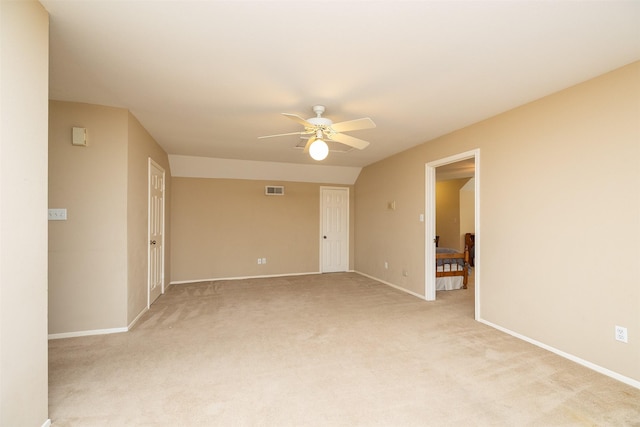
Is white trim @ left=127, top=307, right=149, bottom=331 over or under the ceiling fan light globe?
under

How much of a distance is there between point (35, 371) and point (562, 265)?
13.0 ft

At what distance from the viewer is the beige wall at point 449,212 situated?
8151 mm

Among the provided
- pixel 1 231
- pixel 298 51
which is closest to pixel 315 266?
pixel 298 51

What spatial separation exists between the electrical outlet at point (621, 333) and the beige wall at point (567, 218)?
0.04 metres

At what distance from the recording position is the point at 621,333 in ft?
7.34

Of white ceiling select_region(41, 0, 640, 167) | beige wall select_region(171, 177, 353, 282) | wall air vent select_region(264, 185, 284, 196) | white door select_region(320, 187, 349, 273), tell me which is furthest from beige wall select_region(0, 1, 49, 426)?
white door select_region(320, 187, 349, 273)

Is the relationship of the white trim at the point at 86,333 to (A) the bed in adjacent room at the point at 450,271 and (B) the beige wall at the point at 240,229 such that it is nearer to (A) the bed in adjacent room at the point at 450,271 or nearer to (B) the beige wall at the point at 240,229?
(B) the beige wall at the point at 240,229

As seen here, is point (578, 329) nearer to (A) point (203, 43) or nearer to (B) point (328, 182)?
(A) point (203, 43)

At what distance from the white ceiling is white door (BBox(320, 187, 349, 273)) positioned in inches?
138

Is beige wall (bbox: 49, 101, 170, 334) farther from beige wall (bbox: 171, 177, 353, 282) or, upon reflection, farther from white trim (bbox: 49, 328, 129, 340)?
beige wall (bbox: 171, 177, 353, 282)

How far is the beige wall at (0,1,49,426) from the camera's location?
4.40 feet

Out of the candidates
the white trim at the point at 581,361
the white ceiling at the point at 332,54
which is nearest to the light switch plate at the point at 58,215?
the white ceiling at the point at 332,54

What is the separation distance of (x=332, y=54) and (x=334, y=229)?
4.93 meters

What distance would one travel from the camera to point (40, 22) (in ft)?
5.24
